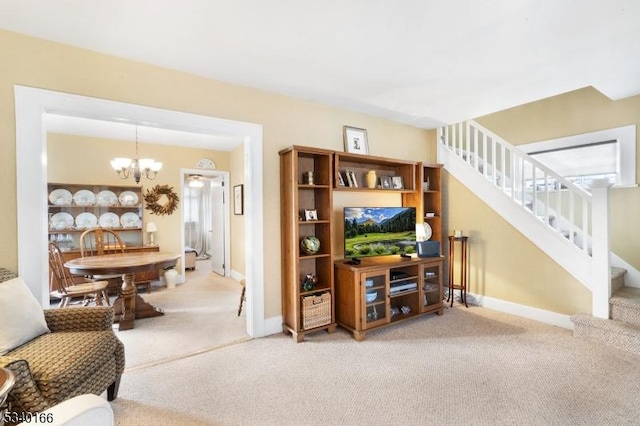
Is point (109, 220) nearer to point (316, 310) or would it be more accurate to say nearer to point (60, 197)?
point (60, 197)

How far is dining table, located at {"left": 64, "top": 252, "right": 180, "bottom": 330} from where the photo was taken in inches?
123

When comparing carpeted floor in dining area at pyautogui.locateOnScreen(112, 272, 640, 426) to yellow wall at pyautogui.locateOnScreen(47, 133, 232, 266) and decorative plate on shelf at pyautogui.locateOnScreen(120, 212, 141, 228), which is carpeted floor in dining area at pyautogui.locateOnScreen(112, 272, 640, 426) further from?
yellow wall at pyautogui.locateOnScreen(47, 133, 232, 266)

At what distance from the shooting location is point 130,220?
516 cm

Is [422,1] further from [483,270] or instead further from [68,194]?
[68,194]

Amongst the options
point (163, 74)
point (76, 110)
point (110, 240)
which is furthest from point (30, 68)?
point (110, 240)

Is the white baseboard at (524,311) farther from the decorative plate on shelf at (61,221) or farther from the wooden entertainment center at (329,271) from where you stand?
the decorative plate on shelf at (61,221)

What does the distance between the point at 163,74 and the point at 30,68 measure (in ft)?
2.83

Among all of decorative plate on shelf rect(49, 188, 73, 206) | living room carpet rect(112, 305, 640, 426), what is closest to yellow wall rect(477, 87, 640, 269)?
living room carpet rect(112, 305, 640, 426)

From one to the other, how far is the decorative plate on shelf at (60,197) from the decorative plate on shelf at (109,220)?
1.61ft

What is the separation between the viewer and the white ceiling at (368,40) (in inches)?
73.5

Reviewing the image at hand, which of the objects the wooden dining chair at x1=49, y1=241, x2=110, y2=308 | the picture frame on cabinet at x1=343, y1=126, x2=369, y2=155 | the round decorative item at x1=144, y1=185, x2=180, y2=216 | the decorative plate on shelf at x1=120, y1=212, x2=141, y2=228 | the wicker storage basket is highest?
the picture frame on cabinet at x1=343, y1=126, x2=369, y2=155

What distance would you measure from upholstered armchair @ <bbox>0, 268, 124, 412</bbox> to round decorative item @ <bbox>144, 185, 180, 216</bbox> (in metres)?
3.47

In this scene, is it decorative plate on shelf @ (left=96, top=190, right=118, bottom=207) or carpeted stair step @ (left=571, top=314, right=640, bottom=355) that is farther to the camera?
decorative plate on shelf @ (left=96, top=190, right=118, bottom=207)

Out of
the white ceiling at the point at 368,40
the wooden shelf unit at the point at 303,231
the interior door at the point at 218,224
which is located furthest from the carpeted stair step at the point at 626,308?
the interior door at the point at 218,224
